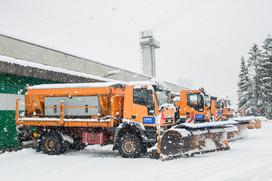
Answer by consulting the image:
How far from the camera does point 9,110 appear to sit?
16.0 metres

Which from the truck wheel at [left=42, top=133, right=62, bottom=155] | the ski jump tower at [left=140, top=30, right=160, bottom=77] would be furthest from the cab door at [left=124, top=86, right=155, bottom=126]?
the ski jump tower at [left=140, top=30, right=160, bottom=77]

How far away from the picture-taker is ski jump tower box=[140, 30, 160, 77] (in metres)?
45.5

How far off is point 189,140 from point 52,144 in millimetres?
6059

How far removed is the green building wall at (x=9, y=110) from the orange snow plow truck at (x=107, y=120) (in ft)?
2.03

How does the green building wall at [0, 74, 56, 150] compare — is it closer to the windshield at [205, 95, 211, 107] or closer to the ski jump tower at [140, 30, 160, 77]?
the windshield at [205, 95, 211, 107]

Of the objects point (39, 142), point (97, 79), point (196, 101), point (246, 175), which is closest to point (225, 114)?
point (196, 101)

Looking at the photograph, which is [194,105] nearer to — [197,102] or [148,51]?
[197,102]

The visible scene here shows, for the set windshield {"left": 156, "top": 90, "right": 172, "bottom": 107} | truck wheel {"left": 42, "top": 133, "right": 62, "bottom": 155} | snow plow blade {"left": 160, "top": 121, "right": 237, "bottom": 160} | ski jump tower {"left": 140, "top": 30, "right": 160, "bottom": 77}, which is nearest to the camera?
snow plow blade {"left": 160, "top": 121, "right": 237, "bottom": 160}

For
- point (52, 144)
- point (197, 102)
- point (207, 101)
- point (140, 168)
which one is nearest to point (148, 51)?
point (207, 101)

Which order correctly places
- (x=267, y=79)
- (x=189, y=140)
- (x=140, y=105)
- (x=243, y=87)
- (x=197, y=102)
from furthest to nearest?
1. (x=243, y=87)
2. (x=267, y=79)
3. (x=197, y=102)
4. (x=140, y=105)
5. (x=189, y=140)

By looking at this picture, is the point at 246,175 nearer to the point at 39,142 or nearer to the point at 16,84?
the point at 39,142

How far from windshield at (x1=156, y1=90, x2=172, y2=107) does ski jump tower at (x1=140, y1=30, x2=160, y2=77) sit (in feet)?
102

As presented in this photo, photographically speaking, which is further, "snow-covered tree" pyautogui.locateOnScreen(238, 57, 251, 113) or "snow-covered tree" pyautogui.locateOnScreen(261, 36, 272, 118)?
"snow-covered tree" pyautogui.locateOnScreen(238, 57, 251, 113)

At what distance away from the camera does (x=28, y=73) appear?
639 inches
